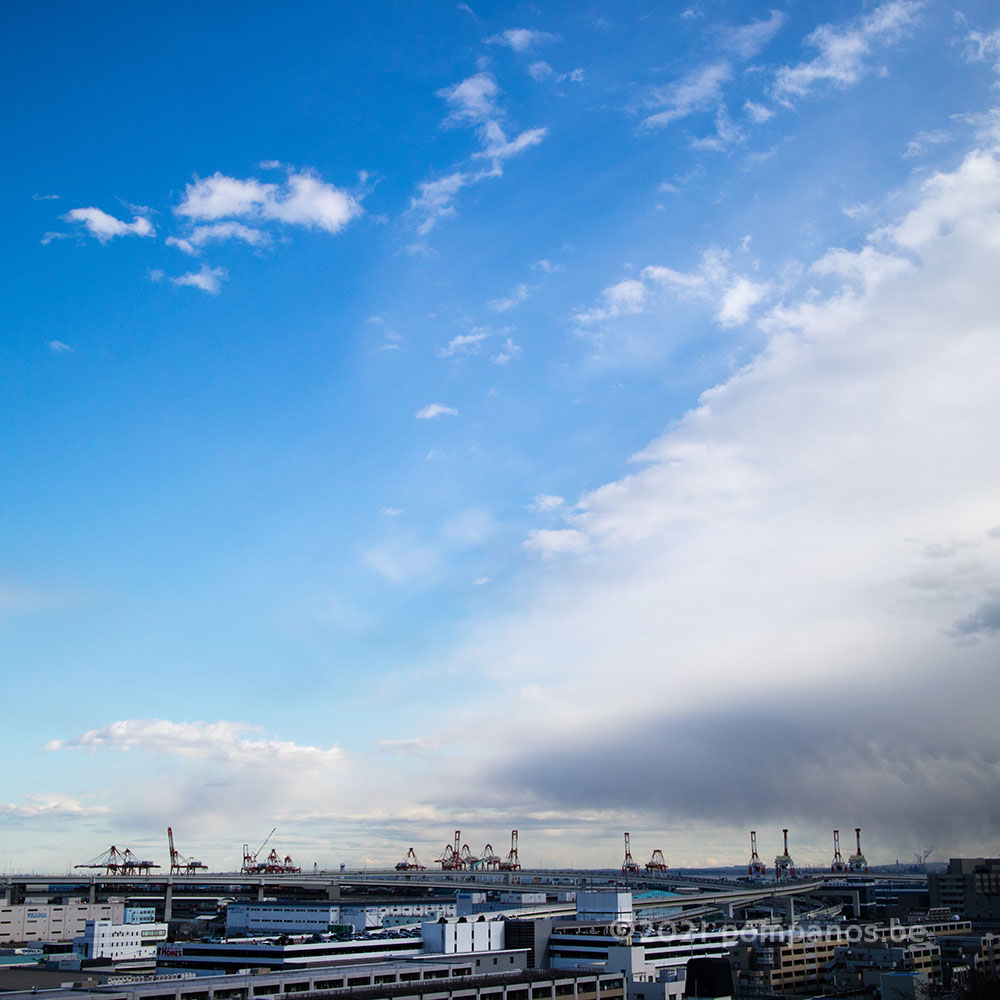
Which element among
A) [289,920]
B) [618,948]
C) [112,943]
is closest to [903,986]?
[618,948]

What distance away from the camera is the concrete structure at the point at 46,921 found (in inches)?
5344

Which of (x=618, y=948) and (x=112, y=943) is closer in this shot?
(x=618, y=948)

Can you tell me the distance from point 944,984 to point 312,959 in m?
59.6

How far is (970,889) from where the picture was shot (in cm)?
17788

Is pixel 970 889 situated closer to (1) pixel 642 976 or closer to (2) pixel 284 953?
(1) pixel 642 976

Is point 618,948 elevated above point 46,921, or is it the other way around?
point 618,948

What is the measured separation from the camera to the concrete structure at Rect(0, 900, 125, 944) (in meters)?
136

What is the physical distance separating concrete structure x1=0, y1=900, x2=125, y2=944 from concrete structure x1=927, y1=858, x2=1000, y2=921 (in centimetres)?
13842

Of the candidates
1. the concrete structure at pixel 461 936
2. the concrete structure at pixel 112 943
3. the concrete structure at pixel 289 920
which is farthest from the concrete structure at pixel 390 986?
the concrete structure at pixel 289 920

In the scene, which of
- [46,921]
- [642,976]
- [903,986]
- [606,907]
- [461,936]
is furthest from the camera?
[46,921]

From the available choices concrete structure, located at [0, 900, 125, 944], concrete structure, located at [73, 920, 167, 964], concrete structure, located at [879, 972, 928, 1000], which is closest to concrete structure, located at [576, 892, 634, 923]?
concrete structure, located at [879, 972, 928, 1000]

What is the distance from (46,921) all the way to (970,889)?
15045 centimetres

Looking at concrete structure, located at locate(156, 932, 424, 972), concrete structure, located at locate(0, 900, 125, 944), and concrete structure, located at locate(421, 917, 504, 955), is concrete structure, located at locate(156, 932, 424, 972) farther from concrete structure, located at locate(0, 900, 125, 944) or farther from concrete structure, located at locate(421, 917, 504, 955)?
concrete structure, located at locate(0, 900, 125, 944)

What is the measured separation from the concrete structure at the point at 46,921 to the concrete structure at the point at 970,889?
138416 mm
